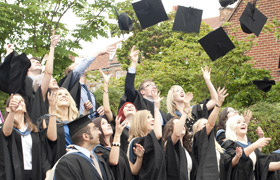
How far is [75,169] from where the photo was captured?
377cm

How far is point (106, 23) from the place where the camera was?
509 inches

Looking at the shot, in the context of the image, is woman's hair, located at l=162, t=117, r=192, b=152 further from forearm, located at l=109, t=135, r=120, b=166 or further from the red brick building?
the red brick building

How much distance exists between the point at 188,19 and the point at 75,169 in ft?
14.6

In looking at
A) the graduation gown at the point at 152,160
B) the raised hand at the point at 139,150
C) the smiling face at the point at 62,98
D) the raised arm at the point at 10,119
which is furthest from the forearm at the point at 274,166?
the raised arm at the point at 10,119

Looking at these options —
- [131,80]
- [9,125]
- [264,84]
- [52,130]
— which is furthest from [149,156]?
[264,84]

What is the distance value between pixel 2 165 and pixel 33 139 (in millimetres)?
429

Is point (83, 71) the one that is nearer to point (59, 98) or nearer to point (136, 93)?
point (136, 93)

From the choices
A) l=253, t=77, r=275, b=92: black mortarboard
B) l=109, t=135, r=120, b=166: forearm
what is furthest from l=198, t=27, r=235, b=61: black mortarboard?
l=109, t=135, r=120, b=166: forearm

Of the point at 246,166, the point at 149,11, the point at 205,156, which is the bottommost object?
the point at 246,166

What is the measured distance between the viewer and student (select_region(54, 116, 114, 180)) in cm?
375

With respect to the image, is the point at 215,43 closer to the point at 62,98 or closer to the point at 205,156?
the point at 205,156

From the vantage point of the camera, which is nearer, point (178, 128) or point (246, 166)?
point (178, 128)

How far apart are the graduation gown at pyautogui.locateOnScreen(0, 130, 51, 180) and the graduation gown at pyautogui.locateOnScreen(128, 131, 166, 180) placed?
1049 mm

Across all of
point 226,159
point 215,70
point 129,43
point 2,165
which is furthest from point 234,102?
point 129,43
